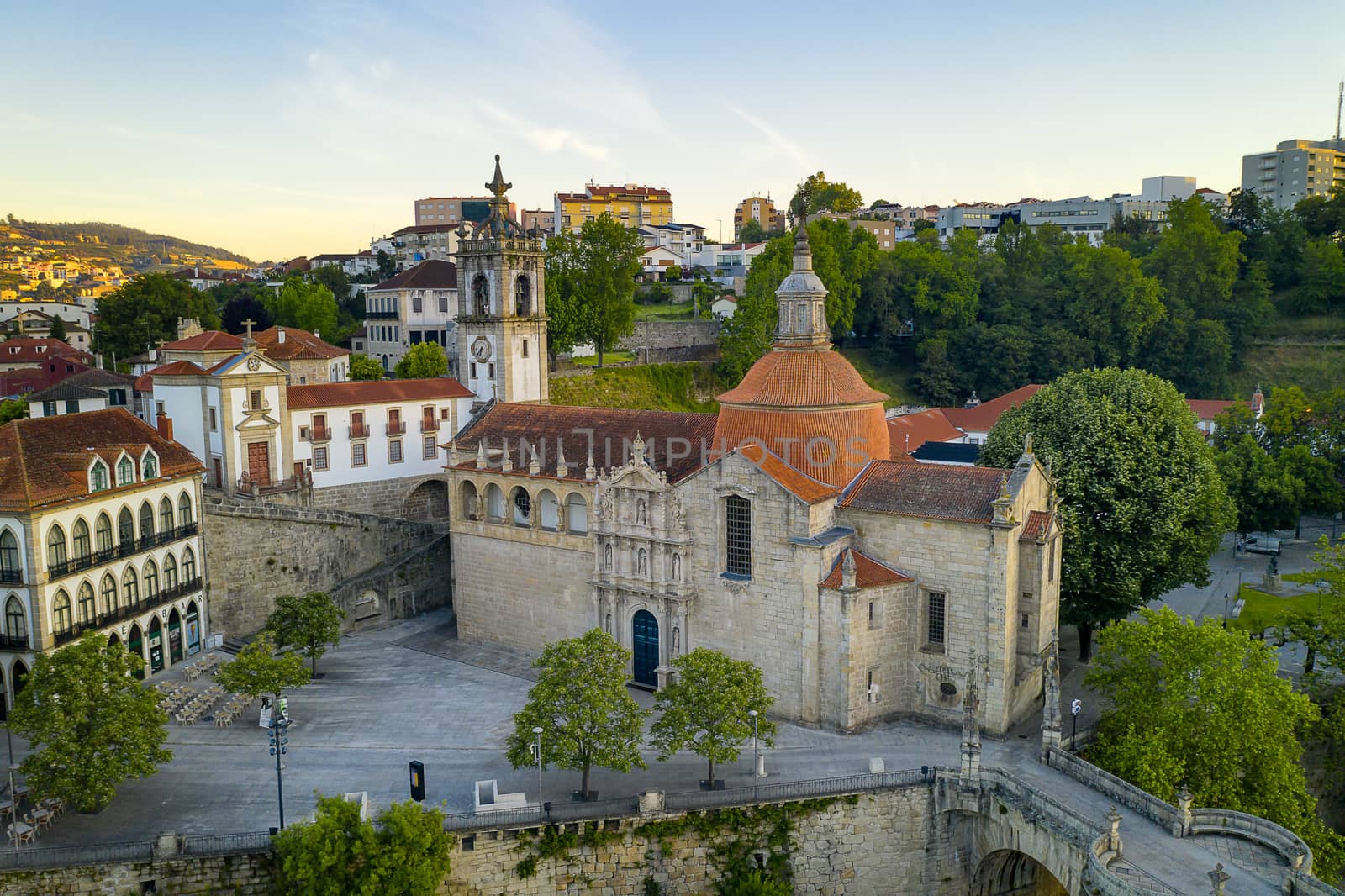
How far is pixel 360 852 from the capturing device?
26.9m

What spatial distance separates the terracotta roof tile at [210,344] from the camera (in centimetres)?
5484

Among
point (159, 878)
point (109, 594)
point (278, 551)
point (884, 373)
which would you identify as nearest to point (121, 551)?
point (109, 594)

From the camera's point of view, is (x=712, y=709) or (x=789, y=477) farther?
(x=789, y=477)

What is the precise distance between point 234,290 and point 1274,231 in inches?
4451

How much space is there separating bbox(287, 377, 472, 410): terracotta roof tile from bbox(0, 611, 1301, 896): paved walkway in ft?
56.5

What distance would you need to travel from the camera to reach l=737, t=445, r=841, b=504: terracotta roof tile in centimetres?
3700

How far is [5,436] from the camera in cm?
3900

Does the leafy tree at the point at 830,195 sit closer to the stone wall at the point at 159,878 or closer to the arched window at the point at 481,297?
the arched window at the point at 481,297

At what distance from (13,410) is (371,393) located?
21656 millimetres

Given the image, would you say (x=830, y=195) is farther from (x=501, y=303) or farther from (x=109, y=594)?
(x=109, y=594)

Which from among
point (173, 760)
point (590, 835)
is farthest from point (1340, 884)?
point (173, 760)

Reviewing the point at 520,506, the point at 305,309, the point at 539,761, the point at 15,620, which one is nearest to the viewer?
the point at 539,761

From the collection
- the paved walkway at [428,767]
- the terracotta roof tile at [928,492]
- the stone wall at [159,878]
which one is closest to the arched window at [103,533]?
the paved walkway at [428,767]

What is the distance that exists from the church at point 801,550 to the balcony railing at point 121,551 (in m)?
13.9
